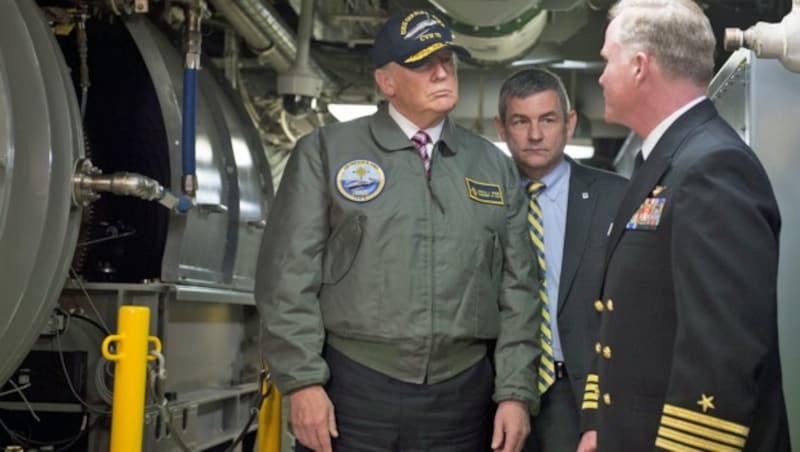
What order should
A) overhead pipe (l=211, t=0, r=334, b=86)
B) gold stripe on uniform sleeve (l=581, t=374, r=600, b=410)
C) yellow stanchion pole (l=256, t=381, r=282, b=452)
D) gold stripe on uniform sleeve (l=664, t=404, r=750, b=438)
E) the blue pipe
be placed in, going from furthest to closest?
overhead pipe (l=211, t=0, r=334, b=86)
yellow stanchion pole (l=256, t=381, r=282, b=452)
the blue pipe
gold stripe on uniform sleeve (l=581, t=374, r=600, b=410)
gold stripe on uniform sleeve (l=664, t=404, r=750, b=438)

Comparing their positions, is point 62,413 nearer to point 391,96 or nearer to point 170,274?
point 170,274

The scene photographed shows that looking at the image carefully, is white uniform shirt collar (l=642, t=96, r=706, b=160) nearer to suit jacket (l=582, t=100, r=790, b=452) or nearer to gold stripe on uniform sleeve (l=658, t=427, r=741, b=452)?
suit jacket (l=582, t=100, r=790, b=452)

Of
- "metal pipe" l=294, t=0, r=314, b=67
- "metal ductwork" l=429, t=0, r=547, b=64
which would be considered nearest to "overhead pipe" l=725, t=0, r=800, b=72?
"metal ductwork" l=429, t=0, r=547, b=64

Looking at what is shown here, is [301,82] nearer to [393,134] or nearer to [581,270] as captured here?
[393,134]

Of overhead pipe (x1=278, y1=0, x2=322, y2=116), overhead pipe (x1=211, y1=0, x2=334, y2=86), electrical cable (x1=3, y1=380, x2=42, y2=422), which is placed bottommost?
electrical cable (x1=3, y1=380, x2=42, y2=422)

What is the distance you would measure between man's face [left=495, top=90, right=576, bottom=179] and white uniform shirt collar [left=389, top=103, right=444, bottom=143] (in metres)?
0.37

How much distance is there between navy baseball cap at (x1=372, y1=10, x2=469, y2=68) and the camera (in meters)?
3.13

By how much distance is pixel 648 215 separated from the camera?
2121mm

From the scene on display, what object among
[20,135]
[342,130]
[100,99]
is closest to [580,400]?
[342,130]

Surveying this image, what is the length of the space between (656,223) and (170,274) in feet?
7.22

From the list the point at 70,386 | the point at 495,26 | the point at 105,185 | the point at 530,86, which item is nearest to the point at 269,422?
the point at 70,386

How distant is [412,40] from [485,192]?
1.75 ft

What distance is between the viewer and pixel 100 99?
12.9 feet

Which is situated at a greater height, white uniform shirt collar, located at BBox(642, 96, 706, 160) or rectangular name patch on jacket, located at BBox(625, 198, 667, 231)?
white uniform shirt collar, located at BBox(642, 96, 706, 160)
